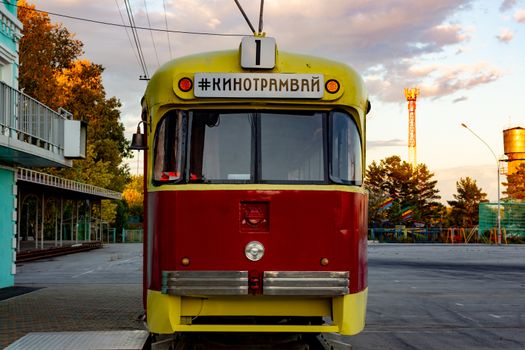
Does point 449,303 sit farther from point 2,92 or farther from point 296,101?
point 2,92

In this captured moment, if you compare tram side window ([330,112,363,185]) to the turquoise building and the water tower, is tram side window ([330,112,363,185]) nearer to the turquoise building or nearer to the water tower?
the turquoise building

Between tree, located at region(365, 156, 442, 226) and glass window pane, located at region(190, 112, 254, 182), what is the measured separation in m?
73.5

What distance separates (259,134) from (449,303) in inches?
353

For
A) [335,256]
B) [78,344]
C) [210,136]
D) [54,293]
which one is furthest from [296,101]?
[54,293]

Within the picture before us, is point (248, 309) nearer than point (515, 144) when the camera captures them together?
Yes

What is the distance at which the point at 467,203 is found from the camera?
293 ft

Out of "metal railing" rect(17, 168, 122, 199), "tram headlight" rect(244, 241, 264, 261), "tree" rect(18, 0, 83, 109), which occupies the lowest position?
"tram headlight" rect(244, 241, 264, 261)

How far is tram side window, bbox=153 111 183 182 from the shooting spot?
7.04 m

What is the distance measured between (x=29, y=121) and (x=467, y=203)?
80040 millimetres

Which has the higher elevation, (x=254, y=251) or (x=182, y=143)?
(x=182, y=143)

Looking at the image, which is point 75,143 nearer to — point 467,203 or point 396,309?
point 396,309

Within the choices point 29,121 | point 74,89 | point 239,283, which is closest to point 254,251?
point 239,283

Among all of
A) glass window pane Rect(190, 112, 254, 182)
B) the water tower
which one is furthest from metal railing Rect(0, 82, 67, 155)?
the water tower

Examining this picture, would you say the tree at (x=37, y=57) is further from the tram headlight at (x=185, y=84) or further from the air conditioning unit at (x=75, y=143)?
the tram headlight at (x=185, y=84)
